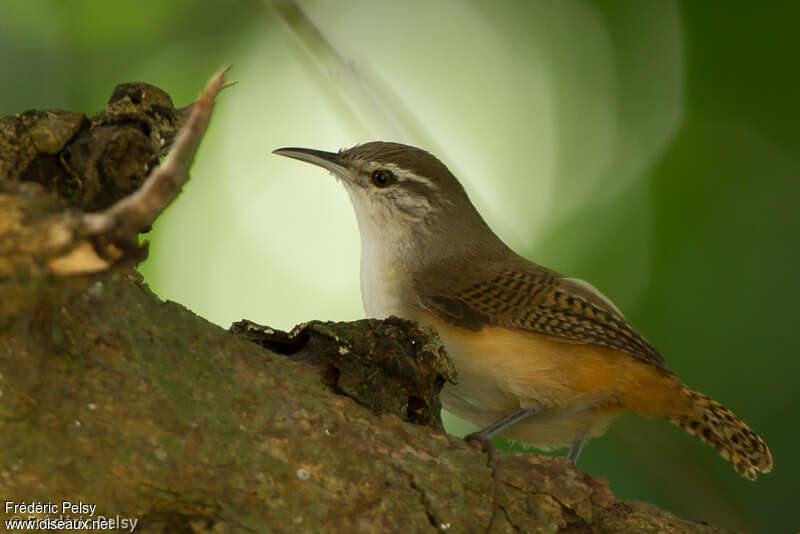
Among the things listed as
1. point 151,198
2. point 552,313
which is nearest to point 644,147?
point 552,313

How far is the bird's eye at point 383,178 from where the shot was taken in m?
4.07

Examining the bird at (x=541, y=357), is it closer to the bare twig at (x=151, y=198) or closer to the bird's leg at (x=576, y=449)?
the bird's leg at (x=576, y=449)

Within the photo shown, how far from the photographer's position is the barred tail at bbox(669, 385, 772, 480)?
312cm

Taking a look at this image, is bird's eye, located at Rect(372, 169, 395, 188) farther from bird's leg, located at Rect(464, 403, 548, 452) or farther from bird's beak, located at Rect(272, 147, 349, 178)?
bird's leg, located at Rect(464, 403, 548, 452)

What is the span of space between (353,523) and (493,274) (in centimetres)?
187

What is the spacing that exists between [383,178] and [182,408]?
7.82ft

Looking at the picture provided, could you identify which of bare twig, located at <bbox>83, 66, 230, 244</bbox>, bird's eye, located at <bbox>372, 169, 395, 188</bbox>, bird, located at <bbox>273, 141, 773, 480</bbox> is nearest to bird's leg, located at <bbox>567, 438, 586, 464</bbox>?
bird, located at <bbox>273, 141, 773, 480</bbox>

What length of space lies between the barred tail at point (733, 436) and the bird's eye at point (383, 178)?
1.70 meters

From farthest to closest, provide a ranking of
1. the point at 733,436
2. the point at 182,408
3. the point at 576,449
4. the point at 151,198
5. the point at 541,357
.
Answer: the point at 576,449 → the point at 541,357 → the point at 733,436 → the point at 182,408 → the point at 151,198

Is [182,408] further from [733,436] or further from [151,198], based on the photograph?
[733,436]

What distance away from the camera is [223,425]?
190cm

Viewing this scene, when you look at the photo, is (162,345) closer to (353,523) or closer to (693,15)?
(353,523)

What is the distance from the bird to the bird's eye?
0.45 meters

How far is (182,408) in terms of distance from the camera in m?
1.86
